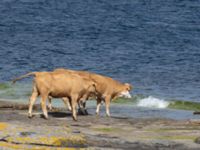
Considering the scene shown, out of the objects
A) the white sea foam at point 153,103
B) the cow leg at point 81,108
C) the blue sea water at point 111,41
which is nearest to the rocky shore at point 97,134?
the cow leg at point 81,108

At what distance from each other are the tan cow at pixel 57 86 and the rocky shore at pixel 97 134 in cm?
86

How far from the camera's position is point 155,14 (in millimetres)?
90000

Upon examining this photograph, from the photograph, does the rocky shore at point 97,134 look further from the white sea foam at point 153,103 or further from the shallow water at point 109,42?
the shallow water at point 109,42

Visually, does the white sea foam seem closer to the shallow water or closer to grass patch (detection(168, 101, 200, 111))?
grass patch (detection(168, 101, 200, 111))

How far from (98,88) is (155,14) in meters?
59.5

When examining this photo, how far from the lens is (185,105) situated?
39188 millimetres

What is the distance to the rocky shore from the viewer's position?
19.4 m

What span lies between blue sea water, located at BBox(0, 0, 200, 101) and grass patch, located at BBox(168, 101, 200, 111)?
5.72 ft

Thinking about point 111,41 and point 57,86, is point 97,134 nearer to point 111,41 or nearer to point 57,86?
point 57,86

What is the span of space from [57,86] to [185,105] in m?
13.3

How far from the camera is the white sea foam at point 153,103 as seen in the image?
3816 centimetres

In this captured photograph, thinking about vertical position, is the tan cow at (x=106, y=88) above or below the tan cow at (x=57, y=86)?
above

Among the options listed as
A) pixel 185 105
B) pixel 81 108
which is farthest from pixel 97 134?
pixel 185 105

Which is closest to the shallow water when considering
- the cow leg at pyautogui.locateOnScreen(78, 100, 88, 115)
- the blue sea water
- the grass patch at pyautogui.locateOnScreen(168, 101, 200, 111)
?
the blue sea water
